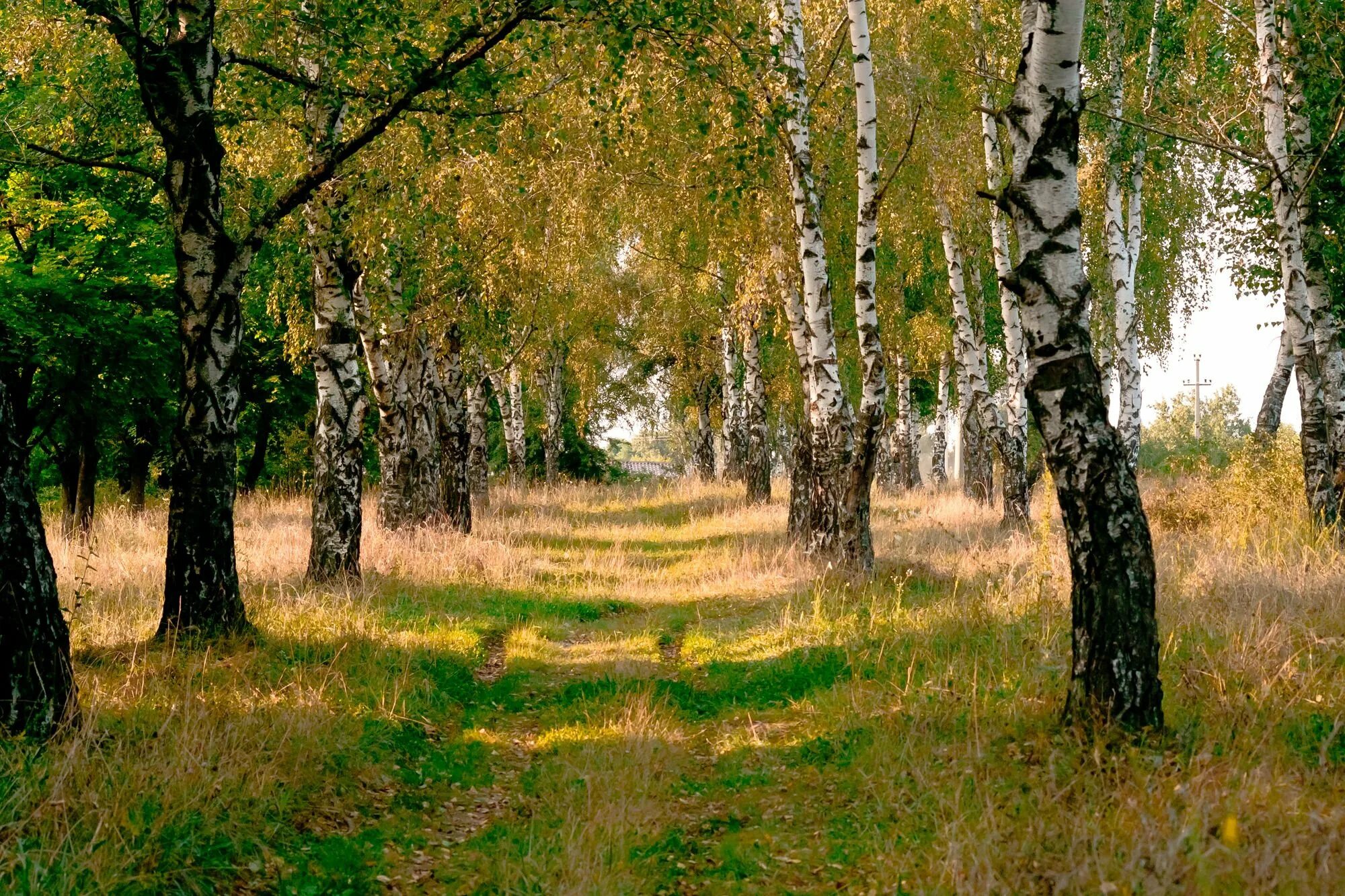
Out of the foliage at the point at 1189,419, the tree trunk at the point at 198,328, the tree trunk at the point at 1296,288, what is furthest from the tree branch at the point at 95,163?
the foliage at the point at 1189,419

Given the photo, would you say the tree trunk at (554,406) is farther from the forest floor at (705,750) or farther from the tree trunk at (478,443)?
the forest floor at (705,750)

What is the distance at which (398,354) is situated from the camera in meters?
14.8

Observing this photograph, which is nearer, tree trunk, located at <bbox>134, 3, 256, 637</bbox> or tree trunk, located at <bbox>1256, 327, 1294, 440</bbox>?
tree trunk, located at <bbox>134, 3, 256, 637</bbox>

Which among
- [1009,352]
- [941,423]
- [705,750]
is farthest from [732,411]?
[705,750]

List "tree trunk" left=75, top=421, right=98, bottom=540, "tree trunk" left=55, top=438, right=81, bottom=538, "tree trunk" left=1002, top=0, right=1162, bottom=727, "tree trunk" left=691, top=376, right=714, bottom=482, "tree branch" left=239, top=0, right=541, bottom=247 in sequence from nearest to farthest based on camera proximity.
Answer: "tree trunk" left=1002, top=0, right=1162, bottom=727 < "tree branch" left=239, top=0, right=541, bottom=247 < "tree trunk" left=75, top=421, right=98, bottom=540 < "tree trunk" left=55, top=438, right=81, bottom=538 < "tree trunk" left=691, top=376, right=714, bottom=482

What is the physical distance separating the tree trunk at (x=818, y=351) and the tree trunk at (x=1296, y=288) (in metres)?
5.03

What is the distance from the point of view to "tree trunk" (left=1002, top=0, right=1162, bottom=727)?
505cm

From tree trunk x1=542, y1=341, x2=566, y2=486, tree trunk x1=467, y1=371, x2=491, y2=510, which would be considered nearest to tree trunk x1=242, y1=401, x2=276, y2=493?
tree trunk x1=467, y1=371, x2=491, y2=510

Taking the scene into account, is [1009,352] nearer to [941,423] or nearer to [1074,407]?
[1074,407]

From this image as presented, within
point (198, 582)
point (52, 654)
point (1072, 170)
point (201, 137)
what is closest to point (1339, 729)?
point (1072, 170)

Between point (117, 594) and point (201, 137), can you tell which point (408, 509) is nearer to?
point (117, 594)

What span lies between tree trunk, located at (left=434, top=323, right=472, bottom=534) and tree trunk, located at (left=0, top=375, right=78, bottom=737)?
11.3 meters

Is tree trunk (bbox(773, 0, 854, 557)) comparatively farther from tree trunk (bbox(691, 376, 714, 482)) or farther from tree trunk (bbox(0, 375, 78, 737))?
tree trunk (bbox(691, 376, 714, 482))

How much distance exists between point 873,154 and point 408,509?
30.0 feet
